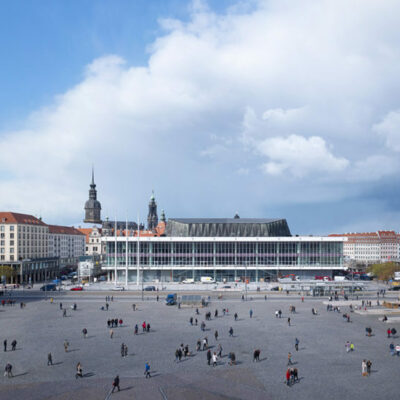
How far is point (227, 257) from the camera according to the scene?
114000mm

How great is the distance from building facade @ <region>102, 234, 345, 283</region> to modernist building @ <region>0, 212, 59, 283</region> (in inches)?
901

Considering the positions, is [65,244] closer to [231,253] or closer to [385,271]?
[231,253]

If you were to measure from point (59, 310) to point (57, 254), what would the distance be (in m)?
92.7

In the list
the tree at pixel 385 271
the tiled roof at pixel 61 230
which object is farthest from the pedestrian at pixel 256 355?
the tiled roof at pixel 61 230

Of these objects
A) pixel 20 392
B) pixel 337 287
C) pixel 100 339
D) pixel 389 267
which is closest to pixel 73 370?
pixel 20 392

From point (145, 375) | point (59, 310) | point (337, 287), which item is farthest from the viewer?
point (337, 287)

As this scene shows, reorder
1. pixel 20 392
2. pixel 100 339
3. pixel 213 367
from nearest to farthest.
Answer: pixel 20 392
pixel 213 367
pixel 100 339

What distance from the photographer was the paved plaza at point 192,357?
28125 mm

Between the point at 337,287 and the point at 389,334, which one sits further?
the point at 337,287

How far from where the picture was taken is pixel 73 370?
1296 inches

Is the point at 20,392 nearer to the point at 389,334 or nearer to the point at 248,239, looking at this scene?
the point at 389,334

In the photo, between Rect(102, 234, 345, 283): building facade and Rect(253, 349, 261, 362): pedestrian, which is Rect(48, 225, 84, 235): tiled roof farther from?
Rect(253, 349, 261, 362): pedestrian

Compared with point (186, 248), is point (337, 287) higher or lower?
lower

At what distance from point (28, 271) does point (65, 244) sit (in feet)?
136
